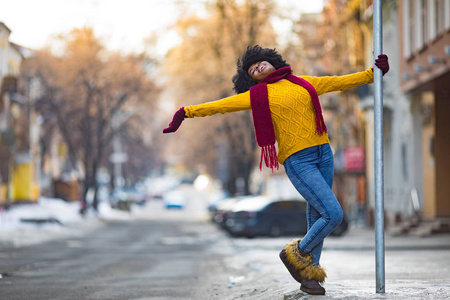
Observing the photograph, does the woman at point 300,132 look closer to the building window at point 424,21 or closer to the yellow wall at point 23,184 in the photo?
the building window at point 424,21

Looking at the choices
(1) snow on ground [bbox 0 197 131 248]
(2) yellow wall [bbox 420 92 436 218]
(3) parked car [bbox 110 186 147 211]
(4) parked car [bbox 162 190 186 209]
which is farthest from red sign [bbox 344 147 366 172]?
(4) parked car [bbox 162 190 186 209]

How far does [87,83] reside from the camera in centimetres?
4122

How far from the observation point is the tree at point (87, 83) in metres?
41.1

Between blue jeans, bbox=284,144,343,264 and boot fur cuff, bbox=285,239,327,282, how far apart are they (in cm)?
5

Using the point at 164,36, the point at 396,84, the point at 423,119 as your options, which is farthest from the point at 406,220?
the point at 164,36

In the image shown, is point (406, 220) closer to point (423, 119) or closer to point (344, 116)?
point (423, 119)

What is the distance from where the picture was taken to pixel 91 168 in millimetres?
44656

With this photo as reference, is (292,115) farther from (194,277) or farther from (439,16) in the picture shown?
(439,16)

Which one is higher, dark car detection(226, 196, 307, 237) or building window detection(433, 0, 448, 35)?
building window detection(433, 0, 448, 35)

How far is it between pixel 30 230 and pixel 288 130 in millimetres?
22940

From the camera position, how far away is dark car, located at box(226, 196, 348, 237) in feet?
84.3

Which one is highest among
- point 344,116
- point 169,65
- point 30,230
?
point 169,65

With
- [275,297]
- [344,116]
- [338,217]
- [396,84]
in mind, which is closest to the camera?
[338,217]

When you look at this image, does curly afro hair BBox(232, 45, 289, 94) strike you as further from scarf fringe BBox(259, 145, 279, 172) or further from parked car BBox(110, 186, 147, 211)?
parked car BBox(110, 186, 147, 211)
